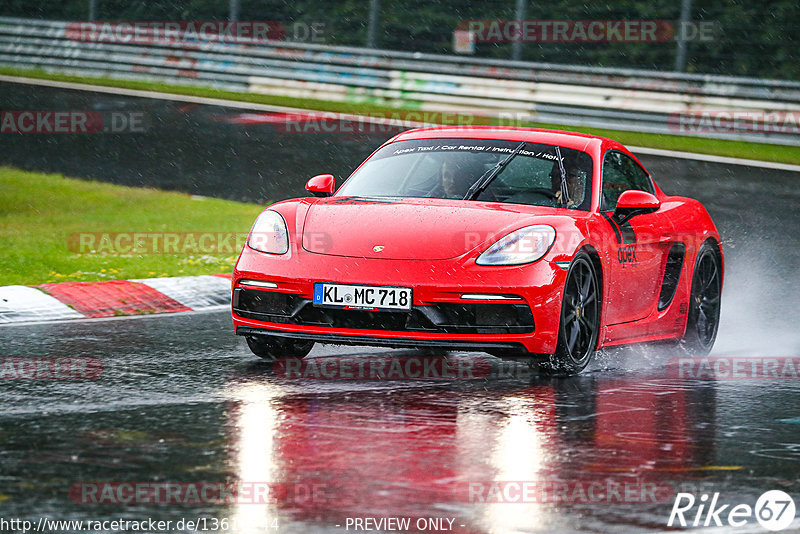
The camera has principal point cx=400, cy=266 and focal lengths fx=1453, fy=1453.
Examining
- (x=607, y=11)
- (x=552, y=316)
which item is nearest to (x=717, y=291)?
(x=552, y=316)

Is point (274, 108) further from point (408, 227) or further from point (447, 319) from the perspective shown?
point (447, 319)

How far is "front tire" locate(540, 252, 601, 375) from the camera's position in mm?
7555

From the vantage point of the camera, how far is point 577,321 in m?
7.74

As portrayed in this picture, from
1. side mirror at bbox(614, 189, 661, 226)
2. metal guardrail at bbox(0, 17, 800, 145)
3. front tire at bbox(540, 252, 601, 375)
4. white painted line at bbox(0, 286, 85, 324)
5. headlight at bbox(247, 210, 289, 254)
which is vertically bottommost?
white painted line at bbox(0, 286, 85, 324)

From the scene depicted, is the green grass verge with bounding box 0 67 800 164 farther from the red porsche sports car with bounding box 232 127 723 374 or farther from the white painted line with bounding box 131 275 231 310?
the red porsche sports car with bounding box 232 127 723 374

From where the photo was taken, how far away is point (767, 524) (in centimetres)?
473

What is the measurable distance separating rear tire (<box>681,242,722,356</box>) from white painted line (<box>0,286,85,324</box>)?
396 cm

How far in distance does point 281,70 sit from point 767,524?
20499 millimetres

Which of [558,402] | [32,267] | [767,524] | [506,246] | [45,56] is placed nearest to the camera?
[767,524]

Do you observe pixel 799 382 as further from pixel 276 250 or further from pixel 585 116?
pixel 585 116

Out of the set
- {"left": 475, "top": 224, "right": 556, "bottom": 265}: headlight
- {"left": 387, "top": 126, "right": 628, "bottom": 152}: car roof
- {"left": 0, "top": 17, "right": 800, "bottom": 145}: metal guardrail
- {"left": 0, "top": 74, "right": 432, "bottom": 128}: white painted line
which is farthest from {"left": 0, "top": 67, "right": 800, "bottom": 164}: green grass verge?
{"left": 475, "top": 224, "right": 556, "bottom": 265}: headlight

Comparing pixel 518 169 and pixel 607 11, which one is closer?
pixel 518 169

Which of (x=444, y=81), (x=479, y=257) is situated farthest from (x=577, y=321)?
(x=444, y=81)

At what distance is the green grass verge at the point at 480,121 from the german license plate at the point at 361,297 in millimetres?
13535
